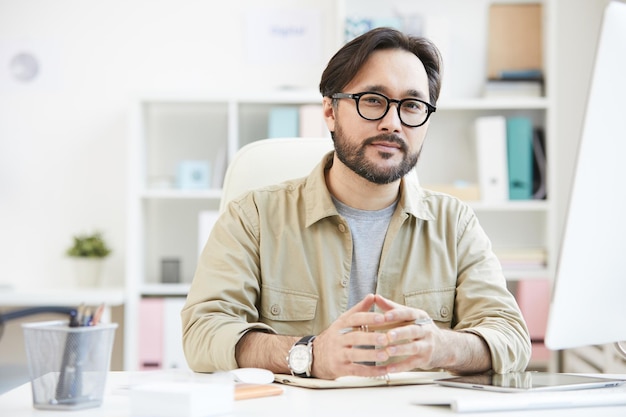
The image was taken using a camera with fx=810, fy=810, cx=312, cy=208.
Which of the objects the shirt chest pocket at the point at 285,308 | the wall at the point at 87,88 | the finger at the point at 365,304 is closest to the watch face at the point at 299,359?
the finger at the point at 365,304

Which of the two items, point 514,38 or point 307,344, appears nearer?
point 307,344

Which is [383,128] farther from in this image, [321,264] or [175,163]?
[175,163]

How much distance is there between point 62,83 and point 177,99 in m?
0.60

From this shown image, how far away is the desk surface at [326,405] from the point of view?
953mm

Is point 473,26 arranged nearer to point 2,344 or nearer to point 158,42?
point 158,42

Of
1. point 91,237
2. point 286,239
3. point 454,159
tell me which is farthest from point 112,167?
point 286,239

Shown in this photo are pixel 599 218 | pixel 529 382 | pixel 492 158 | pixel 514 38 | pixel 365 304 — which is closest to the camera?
pixel 599 218

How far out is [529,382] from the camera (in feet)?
3.72

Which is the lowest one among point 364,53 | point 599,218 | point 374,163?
point 599,218

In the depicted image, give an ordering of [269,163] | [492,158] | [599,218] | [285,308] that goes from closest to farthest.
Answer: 1. [599,218]
2. [285,308]
3. [269,163]
4. [492,158]

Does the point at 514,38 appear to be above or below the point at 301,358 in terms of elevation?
above

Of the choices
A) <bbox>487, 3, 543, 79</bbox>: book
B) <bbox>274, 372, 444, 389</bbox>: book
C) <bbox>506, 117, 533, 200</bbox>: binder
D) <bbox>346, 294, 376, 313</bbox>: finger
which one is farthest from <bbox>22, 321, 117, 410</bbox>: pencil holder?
<bbox>487, 3, 543, 79</bbox>: book

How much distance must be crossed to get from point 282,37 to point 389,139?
1892 millimetres

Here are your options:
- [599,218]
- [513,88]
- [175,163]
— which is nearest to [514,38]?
[513,88]
